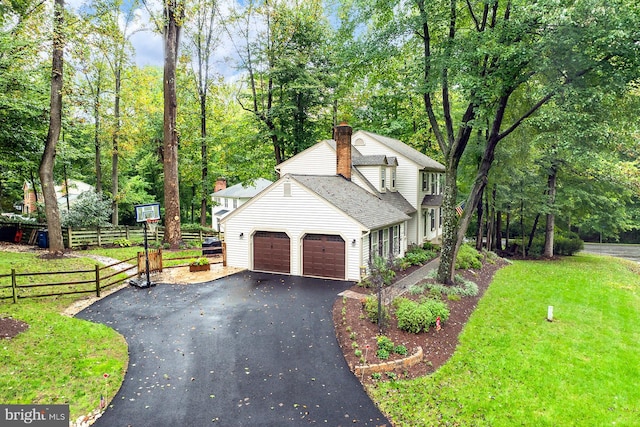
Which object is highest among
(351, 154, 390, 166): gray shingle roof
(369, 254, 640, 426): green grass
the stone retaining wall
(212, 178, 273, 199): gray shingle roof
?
(351, 154, 390, 166): gray shingle roof

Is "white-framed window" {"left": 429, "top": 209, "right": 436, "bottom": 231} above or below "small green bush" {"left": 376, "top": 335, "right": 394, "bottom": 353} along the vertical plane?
above

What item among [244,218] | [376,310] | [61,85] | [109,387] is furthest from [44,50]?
[376,310]

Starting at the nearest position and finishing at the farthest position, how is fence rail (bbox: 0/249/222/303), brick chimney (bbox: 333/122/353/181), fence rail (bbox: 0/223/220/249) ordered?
fence rail (bbox: 0/249/222/303) → brick chimney (bbox: 333/122/353/181) → fence rail (bbox: 0/223/220/249)

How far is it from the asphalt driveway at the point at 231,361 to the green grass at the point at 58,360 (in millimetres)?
454

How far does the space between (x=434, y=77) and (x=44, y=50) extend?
640 inches

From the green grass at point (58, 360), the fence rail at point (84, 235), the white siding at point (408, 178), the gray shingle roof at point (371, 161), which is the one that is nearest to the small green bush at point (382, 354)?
the green grass at point (58, 360)

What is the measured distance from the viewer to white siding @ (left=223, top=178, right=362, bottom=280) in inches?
655

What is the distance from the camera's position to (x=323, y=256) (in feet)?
56.5

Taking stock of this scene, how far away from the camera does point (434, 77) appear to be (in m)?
14.6

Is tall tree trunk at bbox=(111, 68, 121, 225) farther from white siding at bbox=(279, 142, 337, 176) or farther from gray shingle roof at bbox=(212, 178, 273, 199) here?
white siding at bbox=(279, 142, 337, 176)

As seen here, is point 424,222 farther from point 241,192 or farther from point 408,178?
point 241,192

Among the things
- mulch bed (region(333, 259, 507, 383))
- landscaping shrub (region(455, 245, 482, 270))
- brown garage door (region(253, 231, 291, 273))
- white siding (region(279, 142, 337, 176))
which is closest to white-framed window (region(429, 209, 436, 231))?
landscaping shrub (region(455, 245, 482, 270))

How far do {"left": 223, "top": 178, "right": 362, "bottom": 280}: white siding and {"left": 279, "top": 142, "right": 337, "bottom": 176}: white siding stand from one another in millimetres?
5984

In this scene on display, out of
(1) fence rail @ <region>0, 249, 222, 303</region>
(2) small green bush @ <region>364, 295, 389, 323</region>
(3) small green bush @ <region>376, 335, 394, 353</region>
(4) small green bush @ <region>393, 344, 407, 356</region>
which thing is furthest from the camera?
(1) fence rail @ <region>0, 249, 222, 303</region>
